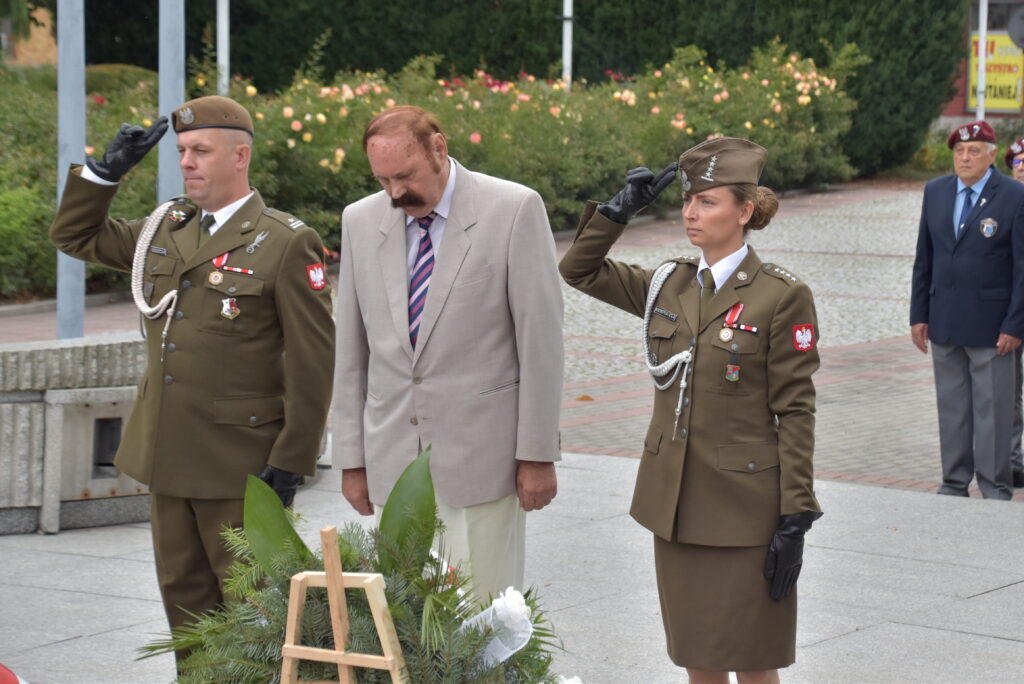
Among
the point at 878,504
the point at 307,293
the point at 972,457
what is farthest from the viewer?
the point at 972,457

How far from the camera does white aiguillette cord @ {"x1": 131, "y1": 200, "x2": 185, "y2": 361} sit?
4.39 metres

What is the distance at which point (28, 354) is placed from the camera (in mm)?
6672

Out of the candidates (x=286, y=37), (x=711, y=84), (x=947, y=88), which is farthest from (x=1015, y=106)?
(x=286, y=37)

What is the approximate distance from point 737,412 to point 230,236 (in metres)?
1.51

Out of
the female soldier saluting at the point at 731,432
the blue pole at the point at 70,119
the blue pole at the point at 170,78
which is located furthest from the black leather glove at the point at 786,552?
the blue pole at the point at 170,78

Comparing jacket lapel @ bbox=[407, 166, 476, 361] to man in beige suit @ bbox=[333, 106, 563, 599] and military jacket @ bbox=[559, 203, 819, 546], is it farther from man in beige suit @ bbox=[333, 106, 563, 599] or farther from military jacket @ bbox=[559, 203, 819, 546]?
military jacket @ bbox=[559, 203, 819, 546]

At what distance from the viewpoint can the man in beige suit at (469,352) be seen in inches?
156

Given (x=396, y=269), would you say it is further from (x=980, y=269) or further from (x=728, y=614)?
(x=980, y=269)

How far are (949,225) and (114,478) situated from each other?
4.36 meters

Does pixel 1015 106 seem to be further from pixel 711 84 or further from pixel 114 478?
pixel 114 478

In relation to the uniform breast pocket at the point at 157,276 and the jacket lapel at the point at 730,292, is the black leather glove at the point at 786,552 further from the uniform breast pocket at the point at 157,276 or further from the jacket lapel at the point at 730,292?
the uniform breast pocket at the point at 157,276

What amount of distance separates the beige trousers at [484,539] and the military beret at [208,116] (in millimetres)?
1155

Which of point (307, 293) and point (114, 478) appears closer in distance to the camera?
point (307, 293)

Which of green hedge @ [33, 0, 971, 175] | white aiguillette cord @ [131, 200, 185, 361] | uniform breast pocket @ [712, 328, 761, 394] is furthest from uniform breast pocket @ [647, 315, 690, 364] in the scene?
green hedge @ [33, 0, 971, 175]
